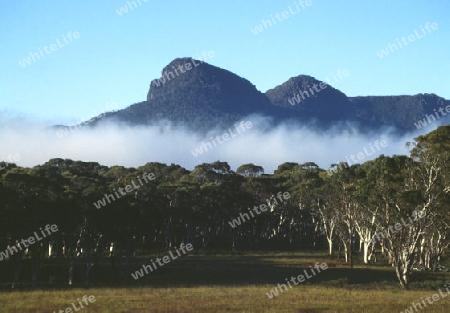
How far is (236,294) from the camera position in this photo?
39562 millimetres

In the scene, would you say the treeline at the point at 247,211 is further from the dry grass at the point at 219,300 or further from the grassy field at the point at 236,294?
the dry grass at the point at 219,300

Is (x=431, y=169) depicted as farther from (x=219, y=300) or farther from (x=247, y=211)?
(x=247, y=211)

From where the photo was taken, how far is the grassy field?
32.3 metres

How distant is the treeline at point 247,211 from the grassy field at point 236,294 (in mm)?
3784

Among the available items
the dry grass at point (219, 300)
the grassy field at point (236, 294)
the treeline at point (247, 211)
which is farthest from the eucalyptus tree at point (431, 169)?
the dry grass at point (219, 300)

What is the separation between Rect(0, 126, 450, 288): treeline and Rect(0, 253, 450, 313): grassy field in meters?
3.78

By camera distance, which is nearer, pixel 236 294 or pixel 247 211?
pixel 236 294

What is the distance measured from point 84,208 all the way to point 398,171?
31794mm

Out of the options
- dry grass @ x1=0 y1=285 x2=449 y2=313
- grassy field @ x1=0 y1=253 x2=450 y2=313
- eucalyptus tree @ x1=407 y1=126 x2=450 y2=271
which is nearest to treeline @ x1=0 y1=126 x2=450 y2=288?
eucalyptus tree @ x1=407 y1=126 x2=450 y2=271

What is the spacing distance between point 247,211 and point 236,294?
63.5 meters

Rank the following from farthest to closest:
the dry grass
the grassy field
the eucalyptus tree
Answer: the eucalyptus tree, the grassy field, the dry grass

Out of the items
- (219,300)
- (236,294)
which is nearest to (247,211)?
(236,294)

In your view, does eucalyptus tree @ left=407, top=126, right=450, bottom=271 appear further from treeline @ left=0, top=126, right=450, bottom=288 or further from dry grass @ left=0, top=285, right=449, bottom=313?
dry grass @ left=0, top=285, right=449, bottom=313

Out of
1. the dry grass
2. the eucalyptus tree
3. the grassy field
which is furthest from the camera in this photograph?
the eucalyptus tree
